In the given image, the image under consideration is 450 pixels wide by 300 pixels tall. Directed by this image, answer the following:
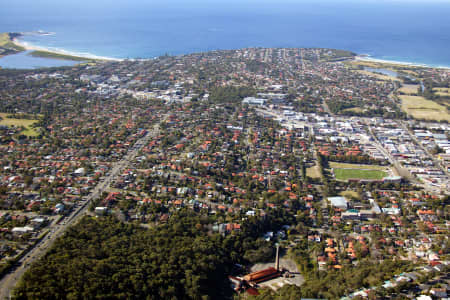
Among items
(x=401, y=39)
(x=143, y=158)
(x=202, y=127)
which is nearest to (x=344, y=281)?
(x=143, y=158)

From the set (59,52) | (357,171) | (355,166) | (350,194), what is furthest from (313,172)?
(59,52)

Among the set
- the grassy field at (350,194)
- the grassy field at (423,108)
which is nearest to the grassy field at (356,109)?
the grassy field at (423,108)

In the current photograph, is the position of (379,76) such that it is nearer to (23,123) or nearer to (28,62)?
(23,123)

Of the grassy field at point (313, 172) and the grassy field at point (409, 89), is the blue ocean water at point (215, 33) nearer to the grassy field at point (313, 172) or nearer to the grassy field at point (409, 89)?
the grassy field at point (409, 89)

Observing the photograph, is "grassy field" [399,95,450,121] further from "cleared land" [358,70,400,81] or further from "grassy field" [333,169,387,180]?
"grassy field" [333,169,387,180]

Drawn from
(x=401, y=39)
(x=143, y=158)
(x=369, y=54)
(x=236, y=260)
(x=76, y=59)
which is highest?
(x=401, y=39)

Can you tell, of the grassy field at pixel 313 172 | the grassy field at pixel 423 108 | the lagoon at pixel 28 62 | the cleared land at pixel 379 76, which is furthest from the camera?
the lagoon at pixel 28 62

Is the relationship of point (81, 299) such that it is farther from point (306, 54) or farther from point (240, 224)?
point (306, 54)
